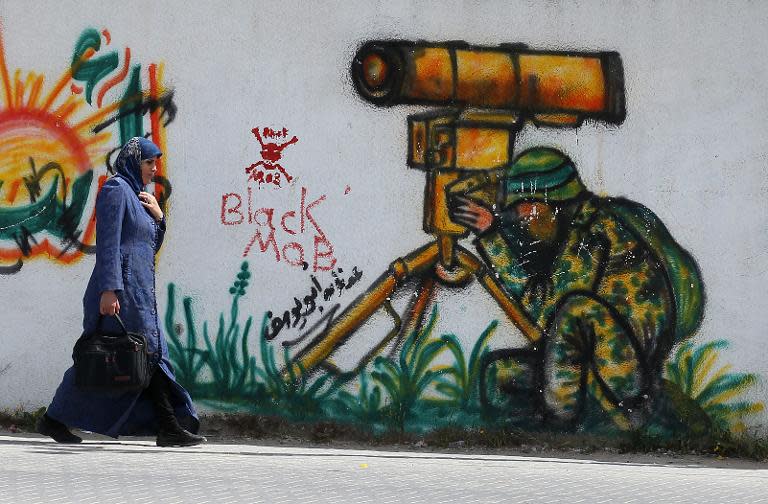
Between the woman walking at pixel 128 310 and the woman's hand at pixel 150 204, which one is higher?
the woman's hand at pixel 150 204

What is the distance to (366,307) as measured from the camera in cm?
873

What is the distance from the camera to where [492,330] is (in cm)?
871

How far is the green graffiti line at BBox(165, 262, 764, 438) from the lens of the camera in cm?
868

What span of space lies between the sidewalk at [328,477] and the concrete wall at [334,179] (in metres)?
0.53

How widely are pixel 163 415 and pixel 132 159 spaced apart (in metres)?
1.35

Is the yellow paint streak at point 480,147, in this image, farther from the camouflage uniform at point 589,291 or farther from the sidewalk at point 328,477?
the sidewalk at point 328,477

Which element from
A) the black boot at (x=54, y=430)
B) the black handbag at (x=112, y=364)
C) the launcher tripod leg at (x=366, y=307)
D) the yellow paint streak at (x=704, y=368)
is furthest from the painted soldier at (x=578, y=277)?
the black boot at (x=54, y=430)

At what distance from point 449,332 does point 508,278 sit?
0.47 m

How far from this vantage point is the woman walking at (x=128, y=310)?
7574 millimetres

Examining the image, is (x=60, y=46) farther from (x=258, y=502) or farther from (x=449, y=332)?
(x=258, y=502)

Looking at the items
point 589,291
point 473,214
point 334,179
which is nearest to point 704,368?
point 589,291

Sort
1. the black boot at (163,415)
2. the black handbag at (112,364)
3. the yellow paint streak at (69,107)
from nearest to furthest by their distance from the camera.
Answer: the black handbag at (112,364) → the black boot at (163,415) → the yellow paint streak at (69,107)

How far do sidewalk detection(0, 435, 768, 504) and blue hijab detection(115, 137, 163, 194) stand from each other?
1.43 metres

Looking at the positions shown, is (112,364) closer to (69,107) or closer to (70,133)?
(70,133)
